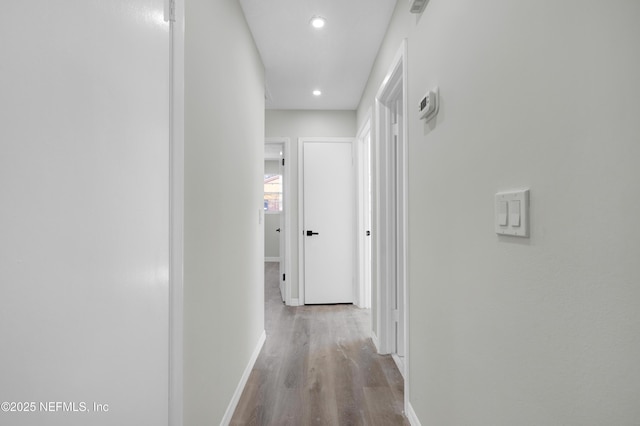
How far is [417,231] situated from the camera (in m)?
1.65

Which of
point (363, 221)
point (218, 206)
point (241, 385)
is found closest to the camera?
point (218, 206)

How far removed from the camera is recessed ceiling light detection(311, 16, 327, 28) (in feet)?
7.24

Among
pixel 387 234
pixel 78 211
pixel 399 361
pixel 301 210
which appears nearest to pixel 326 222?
pixel 301 210

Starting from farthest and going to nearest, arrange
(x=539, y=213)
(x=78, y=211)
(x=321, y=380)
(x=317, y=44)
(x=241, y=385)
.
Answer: (x=317, y=44) < (x=321, y=380) < (x=241, y=385) < (x=539, y=213) < (x=78, y=211)

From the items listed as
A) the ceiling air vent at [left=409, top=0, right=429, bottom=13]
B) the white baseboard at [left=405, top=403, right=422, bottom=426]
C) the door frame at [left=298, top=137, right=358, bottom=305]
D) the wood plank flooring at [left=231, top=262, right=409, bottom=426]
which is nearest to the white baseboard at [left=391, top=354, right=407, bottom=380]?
the wood plank flooring at [left=231, top=262, right=409, bottom=426]

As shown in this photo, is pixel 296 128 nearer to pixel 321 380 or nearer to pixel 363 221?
pixel 363 221

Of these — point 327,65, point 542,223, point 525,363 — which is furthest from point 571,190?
point 327,65

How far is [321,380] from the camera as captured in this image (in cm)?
219

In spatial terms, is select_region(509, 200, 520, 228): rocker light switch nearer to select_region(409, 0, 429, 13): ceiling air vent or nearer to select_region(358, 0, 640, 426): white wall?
select_region(358, 0, 640, 426): white wall

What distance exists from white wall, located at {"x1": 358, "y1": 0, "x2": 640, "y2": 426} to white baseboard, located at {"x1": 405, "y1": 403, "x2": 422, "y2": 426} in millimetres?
324

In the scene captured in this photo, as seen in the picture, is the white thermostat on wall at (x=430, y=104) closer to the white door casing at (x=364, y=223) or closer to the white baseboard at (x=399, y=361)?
the white baseboard at (x=399, y=361)

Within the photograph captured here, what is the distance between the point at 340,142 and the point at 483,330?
3.34m

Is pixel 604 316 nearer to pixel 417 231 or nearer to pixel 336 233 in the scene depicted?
pixel 417 231

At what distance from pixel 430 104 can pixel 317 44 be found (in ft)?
5.03
